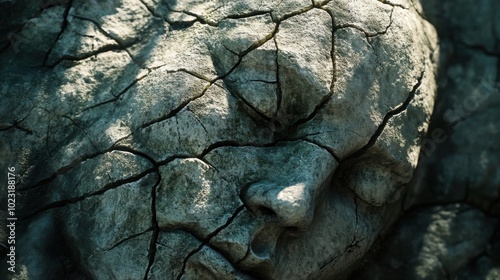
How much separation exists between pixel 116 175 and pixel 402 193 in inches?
54.4

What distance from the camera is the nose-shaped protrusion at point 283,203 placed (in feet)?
7.73

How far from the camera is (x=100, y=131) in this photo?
101 inches

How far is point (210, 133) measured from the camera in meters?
2.50

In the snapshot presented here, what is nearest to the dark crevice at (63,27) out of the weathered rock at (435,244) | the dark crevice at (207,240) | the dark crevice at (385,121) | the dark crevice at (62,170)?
the dark crevice at (62,170)

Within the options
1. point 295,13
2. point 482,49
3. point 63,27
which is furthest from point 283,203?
point 482,49

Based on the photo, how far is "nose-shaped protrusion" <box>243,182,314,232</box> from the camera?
7.73 ft

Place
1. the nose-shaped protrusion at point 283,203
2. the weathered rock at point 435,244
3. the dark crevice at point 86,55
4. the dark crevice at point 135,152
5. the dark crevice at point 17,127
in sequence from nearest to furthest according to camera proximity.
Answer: the nose-shaped protrusion at point 283,203, the dark crevice at point 135,152, the dark crevice at point 17,127, the dark crevice at point 86,55, the weathered rock at point 435,244

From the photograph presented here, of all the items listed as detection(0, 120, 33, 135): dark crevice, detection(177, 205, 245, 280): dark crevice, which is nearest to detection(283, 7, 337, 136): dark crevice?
detection(177, 205, 245, 280): dark crevice

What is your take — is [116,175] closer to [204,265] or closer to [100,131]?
[100,131]

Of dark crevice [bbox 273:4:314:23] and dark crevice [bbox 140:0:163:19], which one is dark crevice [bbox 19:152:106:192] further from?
dark crevice [bbox 273:4:314:23]

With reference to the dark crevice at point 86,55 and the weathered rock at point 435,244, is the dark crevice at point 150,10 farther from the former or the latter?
the weathered rock at point 435,244

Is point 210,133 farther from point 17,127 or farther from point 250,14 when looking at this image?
point 17,127

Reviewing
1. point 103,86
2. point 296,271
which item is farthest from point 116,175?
point 296,271

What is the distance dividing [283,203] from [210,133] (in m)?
0.41
